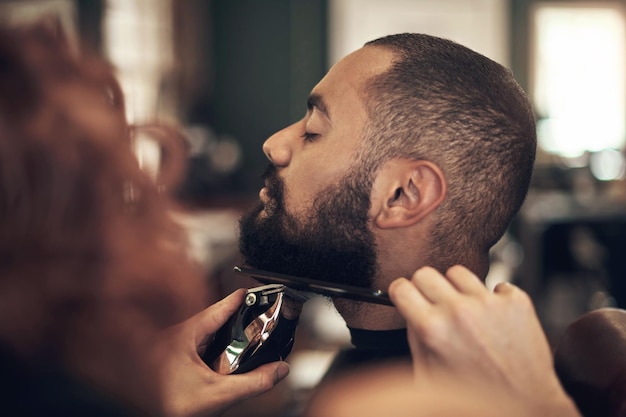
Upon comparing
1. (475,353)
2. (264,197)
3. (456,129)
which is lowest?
A: (475,353)

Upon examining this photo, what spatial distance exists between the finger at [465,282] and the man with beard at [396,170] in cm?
24


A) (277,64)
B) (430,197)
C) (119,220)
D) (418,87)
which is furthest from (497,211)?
(277,64)

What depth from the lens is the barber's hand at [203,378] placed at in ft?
3.31

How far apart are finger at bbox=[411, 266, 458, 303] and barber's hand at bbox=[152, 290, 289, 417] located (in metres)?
0.30

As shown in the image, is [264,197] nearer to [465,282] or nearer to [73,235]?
[465,282]

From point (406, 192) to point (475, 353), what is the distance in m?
0.34

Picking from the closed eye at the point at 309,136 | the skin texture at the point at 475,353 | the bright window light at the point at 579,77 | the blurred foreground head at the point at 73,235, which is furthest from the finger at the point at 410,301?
the bright window light at the point at 579,77

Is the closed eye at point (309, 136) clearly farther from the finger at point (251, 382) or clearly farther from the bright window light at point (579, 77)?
the bright window light at point (579, 77)

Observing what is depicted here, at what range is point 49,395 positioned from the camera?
60 centimetres

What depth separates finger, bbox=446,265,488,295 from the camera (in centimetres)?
81

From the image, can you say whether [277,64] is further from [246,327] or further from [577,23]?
[246,327]

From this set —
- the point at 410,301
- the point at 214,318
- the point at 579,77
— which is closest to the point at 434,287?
the point at 410,301

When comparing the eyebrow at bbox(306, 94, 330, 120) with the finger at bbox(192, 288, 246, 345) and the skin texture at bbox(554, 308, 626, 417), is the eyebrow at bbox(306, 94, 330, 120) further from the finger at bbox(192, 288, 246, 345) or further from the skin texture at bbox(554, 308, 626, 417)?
the skin texture at bbox(554, 308, 626, 417)

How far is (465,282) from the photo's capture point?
0.82 meters
